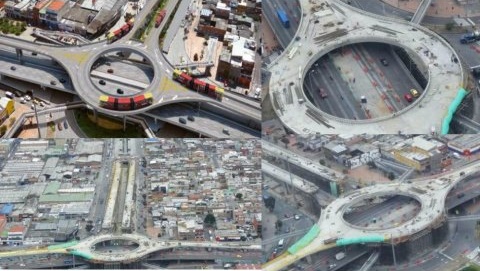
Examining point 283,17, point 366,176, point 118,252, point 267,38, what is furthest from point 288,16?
point 118,252

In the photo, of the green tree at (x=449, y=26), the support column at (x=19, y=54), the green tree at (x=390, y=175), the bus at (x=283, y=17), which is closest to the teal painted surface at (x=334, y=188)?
the green tree at (x=390, y=175)

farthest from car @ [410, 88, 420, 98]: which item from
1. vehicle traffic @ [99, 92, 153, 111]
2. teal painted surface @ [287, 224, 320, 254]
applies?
vehicle traffic @ [99, 92, 153, 111]

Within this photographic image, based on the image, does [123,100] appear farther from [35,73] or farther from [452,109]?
[452,109]

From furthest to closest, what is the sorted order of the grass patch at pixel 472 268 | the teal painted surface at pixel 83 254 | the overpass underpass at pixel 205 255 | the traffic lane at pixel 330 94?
the traffic lane at pixel 330 94 < the overpass underpass at pixel 205 255 < the teal painted surface at pixel 83 254 < the grass patch at pixel 472 268

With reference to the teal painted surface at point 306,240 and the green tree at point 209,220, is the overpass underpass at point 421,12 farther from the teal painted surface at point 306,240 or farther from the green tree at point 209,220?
the green tree at point 209,220

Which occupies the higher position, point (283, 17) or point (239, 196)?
point (283, 17)

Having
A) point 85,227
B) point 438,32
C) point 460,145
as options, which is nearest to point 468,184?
point 460,145
